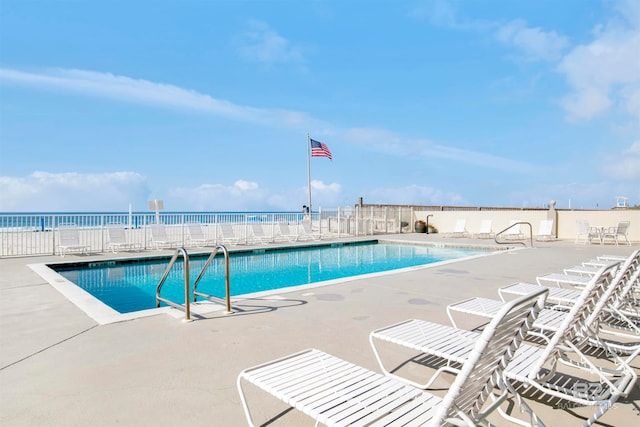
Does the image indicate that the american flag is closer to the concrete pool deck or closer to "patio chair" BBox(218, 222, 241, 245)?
"patio chair" BBox(218, 222, 241, 245)

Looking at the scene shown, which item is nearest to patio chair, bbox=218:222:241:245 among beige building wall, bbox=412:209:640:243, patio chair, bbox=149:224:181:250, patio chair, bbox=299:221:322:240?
patio chair, bbox=149:224:181:250

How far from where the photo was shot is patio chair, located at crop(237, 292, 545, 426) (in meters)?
1.46

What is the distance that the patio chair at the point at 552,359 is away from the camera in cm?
214

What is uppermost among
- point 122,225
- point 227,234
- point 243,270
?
point 122,225

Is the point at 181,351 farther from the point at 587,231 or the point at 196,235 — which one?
the point at 587,231

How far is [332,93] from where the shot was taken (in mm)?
29594

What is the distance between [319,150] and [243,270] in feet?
43.7

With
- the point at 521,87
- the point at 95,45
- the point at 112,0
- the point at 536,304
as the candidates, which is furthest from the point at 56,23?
the point at 521,87

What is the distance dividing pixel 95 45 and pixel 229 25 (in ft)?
15.4

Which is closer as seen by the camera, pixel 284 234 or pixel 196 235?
pixel 196 235

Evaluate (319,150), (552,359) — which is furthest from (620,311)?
(319,150)

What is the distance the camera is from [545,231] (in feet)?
53.2

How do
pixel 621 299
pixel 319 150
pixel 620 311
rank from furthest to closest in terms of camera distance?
pixel 319 150 → pixel 620 311 → pixel 621 299

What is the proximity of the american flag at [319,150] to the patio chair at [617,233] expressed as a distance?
13577 mm
